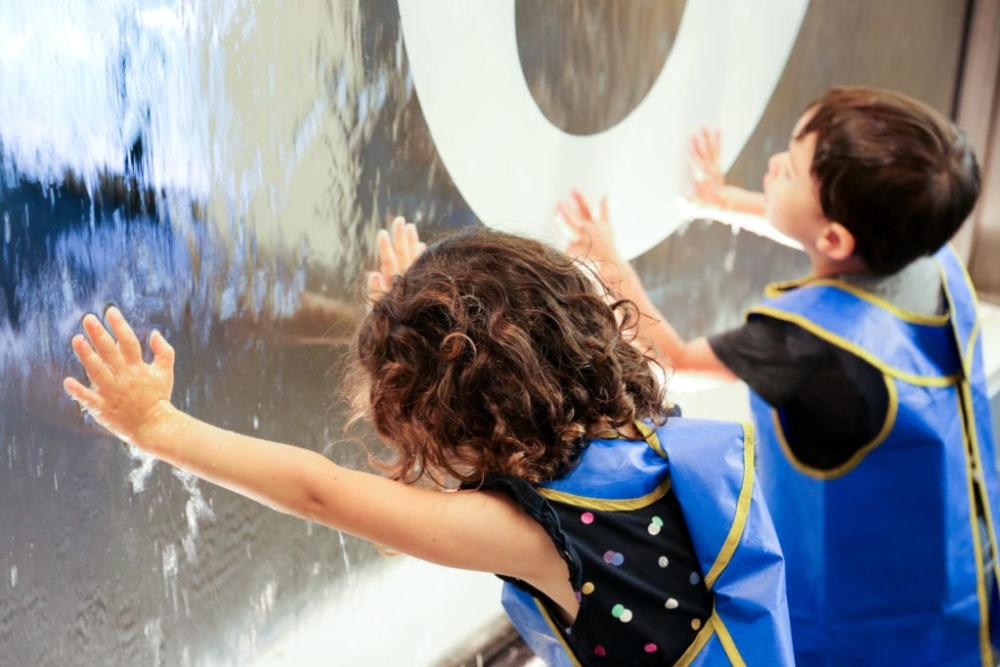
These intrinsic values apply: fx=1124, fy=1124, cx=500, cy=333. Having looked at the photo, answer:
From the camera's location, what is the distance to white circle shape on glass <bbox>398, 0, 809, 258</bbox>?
39.3 inches

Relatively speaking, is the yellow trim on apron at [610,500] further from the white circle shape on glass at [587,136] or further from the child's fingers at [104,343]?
the white circle shape on glass at [587,136]

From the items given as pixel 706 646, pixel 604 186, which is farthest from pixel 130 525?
pixel 604 186

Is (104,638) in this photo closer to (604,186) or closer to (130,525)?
(130,525)

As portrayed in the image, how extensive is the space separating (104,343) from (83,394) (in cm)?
3

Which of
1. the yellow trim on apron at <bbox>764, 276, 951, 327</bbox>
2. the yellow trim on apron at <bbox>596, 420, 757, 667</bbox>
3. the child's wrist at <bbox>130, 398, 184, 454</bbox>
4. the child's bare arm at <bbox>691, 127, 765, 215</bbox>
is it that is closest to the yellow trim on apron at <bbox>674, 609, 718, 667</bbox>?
the yellow trim on apron at <bbox>596, 420, 757, 667</bbox>

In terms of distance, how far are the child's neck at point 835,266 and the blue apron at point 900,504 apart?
0.08ft

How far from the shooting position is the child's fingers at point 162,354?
0.71 m

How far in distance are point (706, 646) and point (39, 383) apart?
46 centimetres

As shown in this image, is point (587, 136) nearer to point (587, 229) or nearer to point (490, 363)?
point (587, 229)

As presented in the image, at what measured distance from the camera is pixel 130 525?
798 millimetres

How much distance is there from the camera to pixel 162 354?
71 cm

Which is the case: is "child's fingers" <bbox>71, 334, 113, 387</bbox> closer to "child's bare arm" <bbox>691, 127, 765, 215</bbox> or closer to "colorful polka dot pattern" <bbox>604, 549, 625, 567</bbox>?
"colorful polka dot pattern" <bbox>604, 549, 625, 567</bbox>

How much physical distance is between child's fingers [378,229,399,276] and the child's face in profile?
45 cm

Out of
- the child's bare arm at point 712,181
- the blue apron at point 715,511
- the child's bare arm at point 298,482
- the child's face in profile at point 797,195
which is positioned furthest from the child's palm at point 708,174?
the child's bare arm at point 298,482
